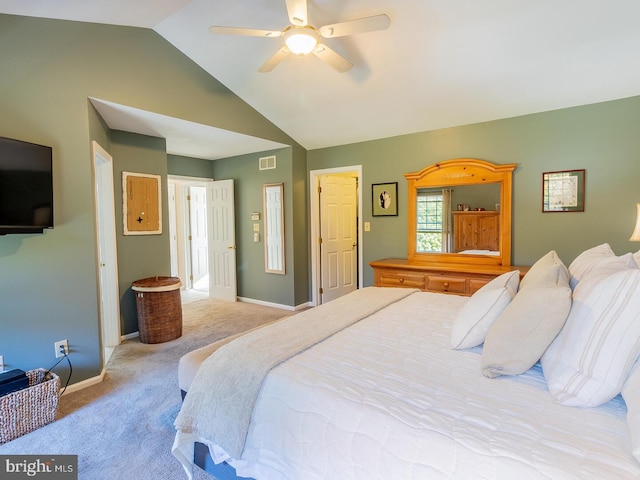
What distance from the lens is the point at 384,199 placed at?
14.3 feet

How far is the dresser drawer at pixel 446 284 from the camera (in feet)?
A: 11.3

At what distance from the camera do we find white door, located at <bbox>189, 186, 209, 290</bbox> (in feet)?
20.8

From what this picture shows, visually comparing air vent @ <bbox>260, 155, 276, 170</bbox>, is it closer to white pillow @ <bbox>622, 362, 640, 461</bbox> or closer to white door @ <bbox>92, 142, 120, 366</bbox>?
white door @ <bbox>92, 142, 120, 366</bbox>

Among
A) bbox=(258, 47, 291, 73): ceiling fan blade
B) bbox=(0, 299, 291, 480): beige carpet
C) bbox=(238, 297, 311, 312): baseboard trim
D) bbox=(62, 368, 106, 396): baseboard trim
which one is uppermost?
bbox=(258, 47, 291, 73): ceiling fan blade

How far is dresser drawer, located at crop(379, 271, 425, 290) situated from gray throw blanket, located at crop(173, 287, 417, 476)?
84.9 inches

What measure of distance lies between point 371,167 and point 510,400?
366cm

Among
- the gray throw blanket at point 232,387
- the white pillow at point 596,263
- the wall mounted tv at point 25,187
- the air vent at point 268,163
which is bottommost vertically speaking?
the gray throw blanket at point 232,387

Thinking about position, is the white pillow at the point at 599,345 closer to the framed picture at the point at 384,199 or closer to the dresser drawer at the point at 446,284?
the dresser drawer at the point at 446,284

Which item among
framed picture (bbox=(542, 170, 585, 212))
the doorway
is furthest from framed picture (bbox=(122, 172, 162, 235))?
framed picture (bbox=(542, 170, 585, 212))

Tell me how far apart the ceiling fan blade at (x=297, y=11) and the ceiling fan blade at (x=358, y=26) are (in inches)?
5.9

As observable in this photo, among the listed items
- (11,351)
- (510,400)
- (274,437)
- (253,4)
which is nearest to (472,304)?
(510,400)

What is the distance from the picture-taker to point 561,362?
3.77 ft

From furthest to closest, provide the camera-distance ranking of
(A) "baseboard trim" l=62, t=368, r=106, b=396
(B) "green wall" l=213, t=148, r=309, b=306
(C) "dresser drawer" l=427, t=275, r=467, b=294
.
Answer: (B) "green wall" l=213, t=148, r=309, b=306
(C) "dresser drawer" l=427, t=275, r=467, b=294
(A) "baseboard trim" l=62, t=368, r=106, b=396

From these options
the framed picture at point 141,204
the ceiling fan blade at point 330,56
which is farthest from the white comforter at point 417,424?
the framed picture at point 141,204
